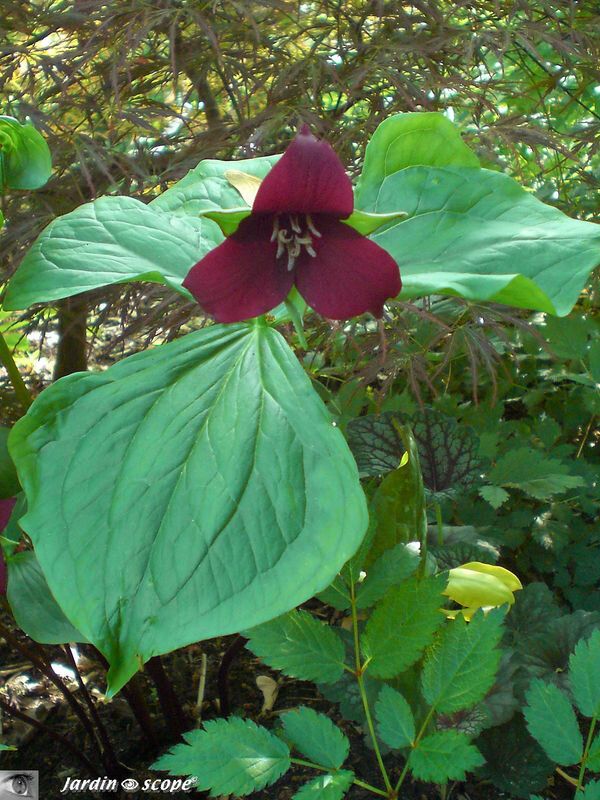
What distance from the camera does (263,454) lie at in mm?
592

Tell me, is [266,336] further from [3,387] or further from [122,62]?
[3,387]

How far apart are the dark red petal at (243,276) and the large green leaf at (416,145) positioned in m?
0.19

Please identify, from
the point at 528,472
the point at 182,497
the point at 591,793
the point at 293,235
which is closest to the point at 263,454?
the point at 182,497

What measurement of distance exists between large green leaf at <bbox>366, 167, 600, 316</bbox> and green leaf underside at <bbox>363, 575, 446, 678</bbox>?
0.93 feet

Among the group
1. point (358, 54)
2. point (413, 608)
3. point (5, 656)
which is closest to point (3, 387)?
point (5, 656)

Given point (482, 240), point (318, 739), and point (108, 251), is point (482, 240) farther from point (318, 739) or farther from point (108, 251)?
point (318, 739)

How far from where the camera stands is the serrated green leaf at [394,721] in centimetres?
67

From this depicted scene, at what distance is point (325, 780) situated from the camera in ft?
2.12

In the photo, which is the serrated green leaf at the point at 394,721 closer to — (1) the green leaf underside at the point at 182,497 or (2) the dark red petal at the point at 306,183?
(1) the green leaf underside at the point at 182,497

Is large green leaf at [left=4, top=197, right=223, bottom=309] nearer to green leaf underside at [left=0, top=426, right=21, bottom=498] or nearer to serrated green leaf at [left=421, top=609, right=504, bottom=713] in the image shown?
green leaf underside at [left=0, top=426, right=21, bottom=498]

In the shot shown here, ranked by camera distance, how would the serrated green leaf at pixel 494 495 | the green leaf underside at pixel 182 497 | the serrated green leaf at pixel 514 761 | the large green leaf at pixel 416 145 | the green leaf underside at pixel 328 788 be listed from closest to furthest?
1. the green leaf underside at pixel 182 497
2. the green leaf underside at pixel 328 788
3. the large green leaf at pixel 416 145
4. the serrated green leaf at pixel 514 761
5. the serrated green leaf at pixel 494 495

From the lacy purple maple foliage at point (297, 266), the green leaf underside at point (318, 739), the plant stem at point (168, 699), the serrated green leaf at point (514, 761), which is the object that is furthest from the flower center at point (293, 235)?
the serrated green leaf at point (514, 761)

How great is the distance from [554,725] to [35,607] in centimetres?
50

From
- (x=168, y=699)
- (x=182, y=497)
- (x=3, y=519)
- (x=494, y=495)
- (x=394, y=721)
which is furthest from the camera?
(x=494, y=495)
